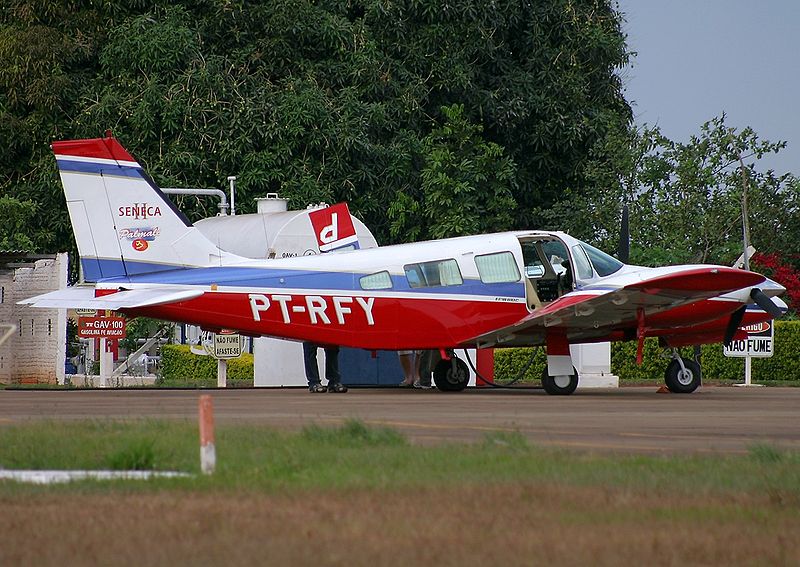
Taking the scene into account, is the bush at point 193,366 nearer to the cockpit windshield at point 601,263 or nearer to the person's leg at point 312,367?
the person's leg at point 312,367

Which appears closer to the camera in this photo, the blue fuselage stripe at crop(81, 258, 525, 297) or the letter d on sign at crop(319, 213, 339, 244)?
the blue fuselage stripe at crop(81, 258, 525, 297)

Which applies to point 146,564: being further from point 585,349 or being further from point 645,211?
point 645,211

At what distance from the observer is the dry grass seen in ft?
22.3

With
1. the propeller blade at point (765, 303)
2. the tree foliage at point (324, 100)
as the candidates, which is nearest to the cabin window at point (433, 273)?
the propeller blade at point (765, 303)

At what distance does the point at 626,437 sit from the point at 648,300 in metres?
9.73

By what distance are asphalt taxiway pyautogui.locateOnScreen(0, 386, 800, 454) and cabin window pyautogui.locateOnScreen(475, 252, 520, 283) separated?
2.00 meters

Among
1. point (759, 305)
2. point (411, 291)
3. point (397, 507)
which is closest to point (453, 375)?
point (411, 291)

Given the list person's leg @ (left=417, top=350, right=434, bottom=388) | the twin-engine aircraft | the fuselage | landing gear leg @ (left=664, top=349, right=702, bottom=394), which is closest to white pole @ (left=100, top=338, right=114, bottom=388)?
person's leg @ (left=417, top=350, right=434, bottom=388)

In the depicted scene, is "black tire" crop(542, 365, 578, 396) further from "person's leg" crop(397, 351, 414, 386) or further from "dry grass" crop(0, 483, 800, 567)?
"dry grass" crop(0, 483, 800, 567)

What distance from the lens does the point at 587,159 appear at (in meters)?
51.6

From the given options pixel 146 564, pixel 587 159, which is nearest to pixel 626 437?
pixel 146 564

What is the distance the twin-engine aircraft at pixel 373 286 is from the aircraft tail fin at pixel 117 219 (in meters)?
0.02

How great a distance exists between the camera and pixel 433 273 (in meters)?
23.9

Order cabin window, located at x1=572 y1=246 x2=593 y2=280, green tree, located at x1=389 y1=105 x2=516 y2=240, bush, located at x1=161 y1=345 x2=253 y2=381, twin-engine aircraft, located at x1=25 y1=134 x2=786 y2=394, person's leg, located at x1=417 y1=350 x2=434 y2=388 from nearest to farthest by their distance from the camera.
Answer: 1. twin-engine aircraft, located at x1=25 y1=134 x2=786 y2=394
2. cabin window, located at x1=572 y1=246 x2=593 y2=280
3. person's leg, located at x1=417 y1=350 x2=434 y2=388
4. bush, located at x1=161 y1=345 x2=253 y2=381
5. green tree, located at x1=389 y1=105 x2=516 y2=240
